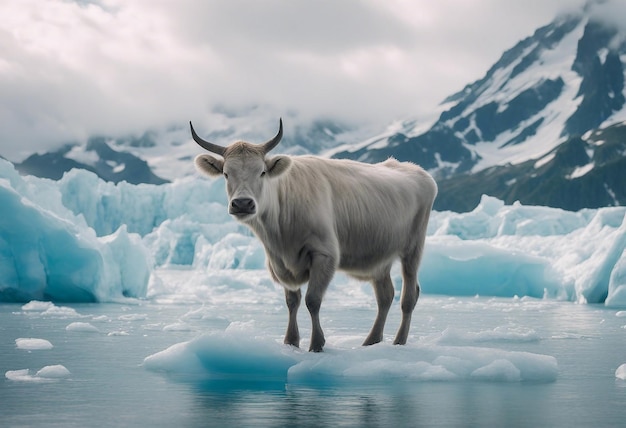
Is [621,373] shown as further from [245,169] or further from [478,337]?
[245,169]

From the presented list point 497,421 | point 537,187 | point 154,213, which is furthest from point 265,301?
point 537,187

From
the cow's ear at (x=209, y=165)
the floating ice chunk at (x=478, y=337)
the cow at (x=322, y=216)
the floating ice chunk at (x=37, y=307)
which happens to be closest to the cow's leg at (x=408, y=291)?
the cow at (x=322, y=216)

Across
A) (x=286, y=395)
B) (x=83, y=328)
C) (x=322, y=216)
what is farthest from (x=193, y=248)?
(x=286, y=395)

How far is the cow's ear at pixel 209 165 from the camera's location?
743 cm

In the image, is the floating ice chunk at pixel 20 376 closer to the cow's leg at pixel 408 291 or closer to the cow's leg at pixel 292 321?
the cow's leg at pixel 292 321

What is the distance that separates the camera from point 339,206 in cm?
804

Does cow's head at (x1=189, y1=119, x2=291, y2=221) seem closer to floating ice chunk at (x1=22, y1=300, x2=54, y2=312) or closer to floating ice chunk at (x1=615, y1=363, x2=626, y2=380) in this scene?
floating ice chunk at (x1=615, y1=363, x2=626, y2=380)

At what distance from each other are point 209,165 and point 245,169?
464 mm

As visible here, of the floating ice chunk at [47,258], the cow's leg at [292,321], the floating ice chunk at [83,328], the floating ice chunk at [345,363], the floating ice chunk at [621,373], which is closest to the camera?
the floating ice chunk at [345,363]

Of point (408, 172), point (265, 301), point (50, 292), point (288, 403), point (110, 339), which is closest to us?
point (288, 403)

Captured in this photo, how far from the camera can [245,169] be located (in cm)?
719

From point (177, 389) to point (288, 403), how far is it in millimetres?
1238

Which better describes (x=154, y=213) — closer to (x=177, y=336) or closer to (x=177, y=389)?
(x=177, y=336)

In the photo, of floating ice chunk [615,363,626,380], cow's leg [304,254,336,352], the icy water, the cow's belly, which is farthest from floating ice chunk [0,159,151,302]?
floating ice chunk [615,363,626,380]
